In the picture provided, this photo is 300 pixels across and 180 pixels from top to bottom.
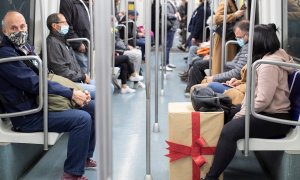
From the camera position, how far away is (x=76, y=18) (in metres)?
5.39

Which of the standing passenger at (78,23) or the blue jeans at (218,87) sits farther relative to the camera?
the standing passenger at (78,23)

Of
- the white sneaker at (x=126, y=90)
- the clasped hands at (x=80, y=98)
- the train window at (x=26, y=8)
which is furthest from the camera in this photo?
the white sneaker at (x=126, y=90)

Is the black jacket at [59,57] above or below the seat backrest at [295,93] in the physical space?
above

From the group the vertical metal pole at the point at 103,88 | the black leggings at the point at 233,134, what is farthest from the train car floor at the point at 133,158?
the vertical metal pole at the point at 103,88

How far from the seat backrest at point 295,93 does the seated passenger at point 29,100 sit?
5.10ft

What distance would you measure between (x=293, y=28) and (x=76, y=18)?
8.81 ft

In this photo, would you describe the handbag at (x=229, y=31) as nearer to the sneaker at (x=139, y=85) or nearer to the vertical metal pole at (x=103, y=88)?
the sneaker at (x=139, y=85)

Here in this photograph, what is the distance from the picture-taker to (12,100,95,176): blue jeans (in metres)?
3.15

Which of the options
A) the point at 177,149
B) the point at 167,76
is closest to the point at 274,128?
the point at 177,149

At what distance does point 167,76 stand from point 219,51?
2.93 meters

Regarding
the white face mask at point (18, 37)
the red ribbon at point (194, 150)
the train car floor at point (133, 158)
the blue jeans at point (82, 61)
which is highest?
the white face mask at point (18, 37)

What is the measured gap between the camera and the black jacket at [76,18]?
5215 millimetres

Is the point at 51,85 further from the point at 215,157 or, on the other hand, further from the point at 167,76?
the point at 167,76

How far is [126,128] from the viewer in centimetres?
488
